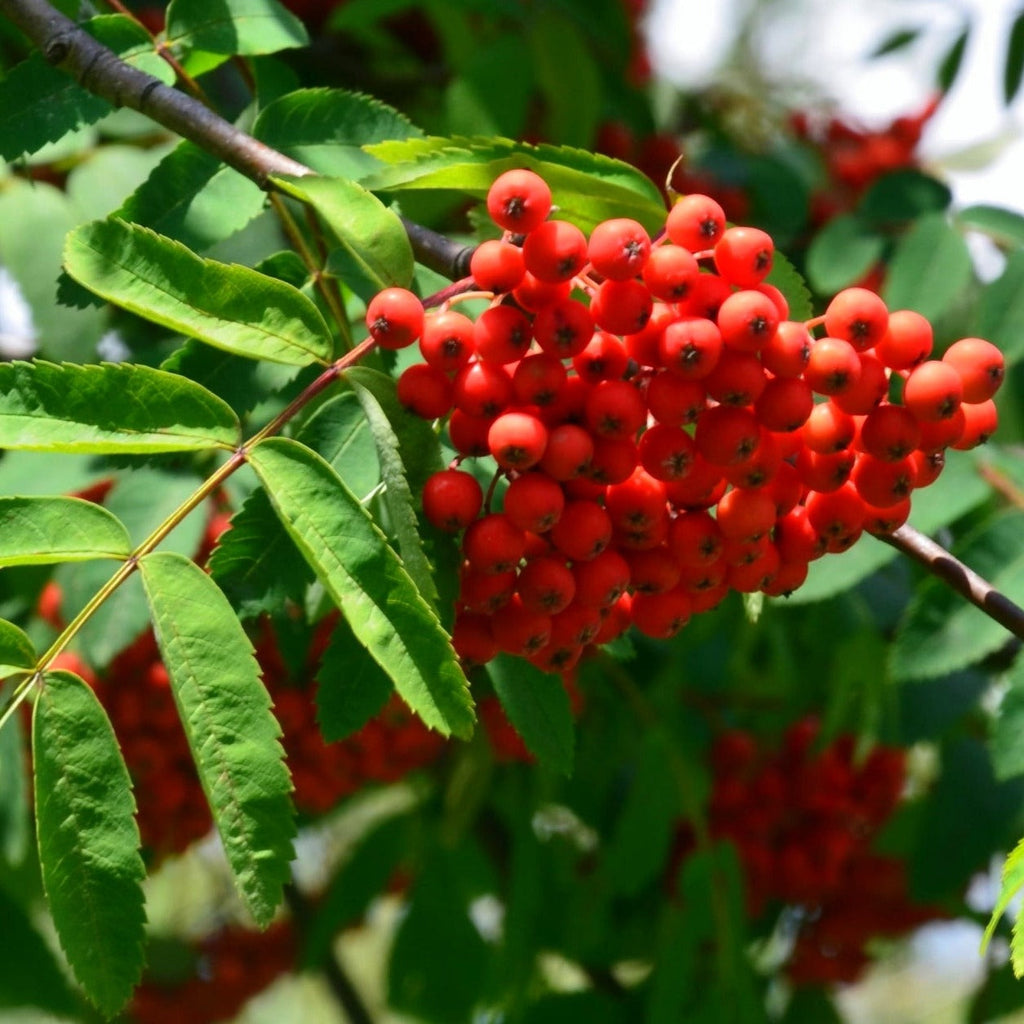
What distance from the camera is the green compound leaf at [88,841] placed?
1.08 m

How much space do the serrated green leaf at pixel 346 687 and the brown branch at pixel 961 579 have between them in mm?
525

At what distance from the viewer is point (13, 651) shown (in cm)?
118

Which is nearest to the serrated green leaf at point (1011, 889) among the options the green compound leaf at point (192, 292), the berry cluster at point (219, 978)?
the green compound leaf at point (192, 292)

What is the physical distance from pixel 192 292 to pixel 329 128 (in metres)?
0.42

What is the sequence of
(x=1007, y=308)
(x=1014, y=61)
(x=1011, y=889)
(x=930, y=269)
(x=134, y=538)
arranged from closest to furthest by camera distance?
(x=1011, y=889) < (x=134, y=538) < (x=1007, y=308) < (x=930, y=269) < (x=1014, y=61)

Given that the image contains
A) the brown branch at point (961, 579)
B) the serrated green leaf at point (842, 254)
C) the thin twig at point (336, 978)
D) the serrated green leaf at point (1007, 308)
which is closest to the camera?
the brown branch at point (961, 579)

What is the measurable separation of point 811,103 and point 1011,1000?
2566 mm

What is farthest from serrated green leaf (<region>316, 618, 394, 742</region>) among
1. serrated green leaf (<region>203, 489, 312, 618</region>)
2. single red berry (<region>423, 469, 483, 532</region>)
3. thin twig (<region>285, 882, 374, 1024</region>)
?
thin twig (<region>285, 882, 374, 1024</region>)

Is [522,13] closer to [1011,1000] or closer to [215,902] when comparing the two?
[1011,1000]

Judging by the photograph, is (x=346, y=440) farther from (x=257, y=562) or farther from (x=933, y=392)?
(x=933, y=392)

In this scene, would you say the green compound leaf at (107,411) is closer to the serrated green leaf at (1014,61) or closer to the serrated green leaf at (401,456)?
the serrated green leaf at (401,456)

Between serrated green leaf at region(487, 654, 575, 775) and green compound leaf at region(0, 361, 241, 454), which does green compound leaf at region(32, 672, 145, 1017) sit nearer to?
green compound leaf at region(0, 361, 241, 454)

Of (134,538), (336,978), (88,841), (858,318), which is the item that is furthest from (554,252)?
(336,978)

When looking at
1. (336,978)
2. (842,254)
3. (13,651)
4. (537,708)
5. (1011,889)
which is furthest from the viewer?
(336,978)
